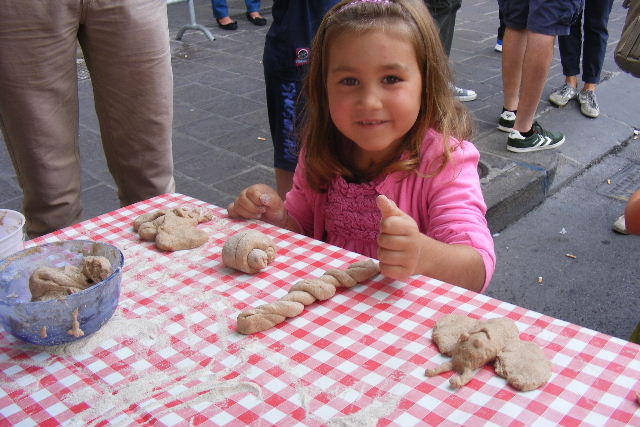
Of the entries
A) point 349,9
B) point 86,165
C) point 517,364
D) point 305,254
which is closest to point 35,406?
point 305,254

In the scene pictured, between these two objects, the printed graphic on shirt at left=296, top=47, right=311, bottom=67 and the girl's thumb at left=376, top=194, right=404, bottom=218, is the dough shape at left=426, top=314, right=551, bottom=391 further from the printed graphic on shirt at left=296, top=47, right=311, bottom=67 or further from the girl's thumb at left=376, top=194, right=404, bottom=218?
the printed graphic on shirt at left=296, top=47, right=311, bottom=67

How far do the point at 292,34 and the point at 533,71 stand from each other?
1.90 metres

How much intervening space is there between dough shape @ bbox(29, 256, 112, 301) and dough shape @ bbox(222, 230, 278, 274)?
0.28 m

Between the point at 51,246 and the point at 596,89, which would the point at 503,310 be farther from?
the point at 596,89

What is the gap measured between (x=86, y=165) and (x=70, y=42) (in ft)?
6.11

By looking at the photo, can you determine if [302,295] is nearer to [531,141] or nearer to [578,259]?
[578,259]

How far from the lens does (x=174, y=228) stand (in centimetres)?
159

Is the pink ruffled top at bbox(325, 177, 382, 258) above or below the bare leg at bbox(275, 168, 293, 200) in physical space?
above

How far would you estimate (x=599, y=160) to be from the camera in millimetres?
4293

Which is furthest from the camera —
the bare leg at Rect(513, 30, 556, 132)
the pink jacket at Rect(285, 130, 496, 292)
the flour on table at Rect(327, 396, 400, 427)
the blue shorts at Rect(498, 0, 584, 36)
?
the bare leg at Rect(513, 30, 556, 132)

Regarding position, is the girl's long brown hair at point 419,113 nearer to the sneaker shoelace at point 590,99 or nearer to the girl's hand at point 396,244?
the girl's hand at point 396,244

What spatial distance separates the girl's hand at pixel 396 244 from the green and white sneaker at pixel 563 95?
162 inches

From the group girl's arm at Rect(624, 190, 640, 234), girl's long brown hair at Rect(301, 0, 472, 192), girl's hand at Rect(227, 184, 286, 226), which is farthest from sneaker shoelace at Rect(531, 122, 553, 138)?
girl's hand at Rect(227, 184, 286, 226)

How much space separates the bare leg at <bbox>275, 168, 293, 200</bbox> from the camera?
293 cm
